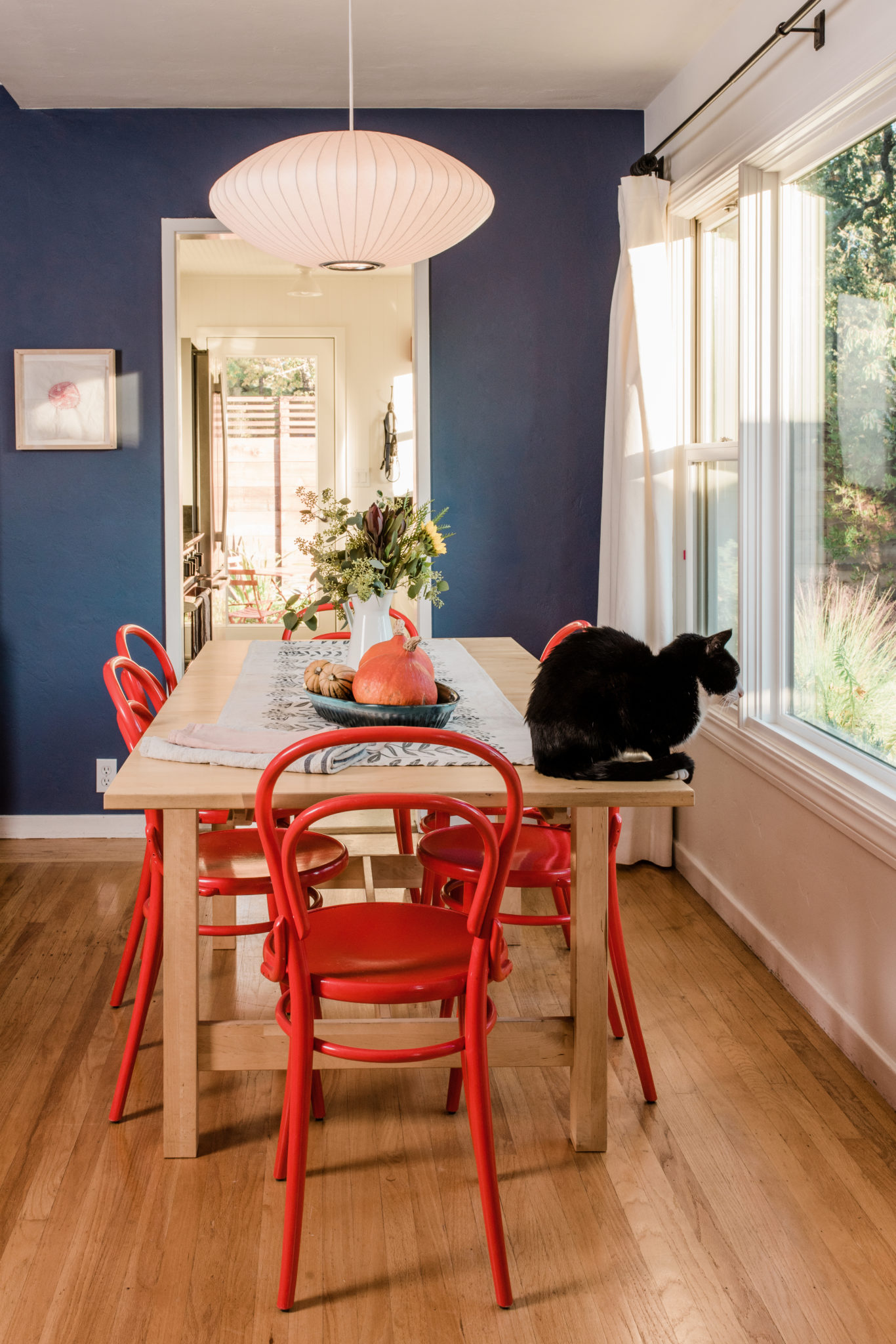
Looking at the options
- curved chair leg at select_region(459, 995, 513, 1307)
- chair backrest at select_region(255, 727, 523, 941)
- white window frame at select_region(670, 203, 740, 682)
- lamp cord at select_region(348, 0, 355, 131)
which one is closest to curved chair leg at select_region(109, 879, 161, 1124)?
chair backrest at select_region(255, 727, 523, 941)

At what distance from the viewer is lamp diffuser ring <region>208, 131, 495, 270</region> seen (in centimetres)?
203

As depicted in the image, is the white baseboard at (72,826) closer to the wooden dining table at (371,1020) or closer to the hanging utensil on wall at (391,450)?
the wooden dining table at (371,1020)

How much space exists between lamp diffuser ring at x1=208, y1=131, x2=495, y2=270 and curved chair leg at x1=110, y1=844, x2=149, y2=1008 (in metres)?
1.30

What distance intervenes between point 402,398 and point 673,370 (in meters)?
3.52

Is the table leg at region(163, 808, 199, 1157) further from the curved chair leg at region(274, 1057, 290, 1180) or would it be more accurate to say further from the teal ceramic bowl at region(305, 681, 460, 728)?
the teal ceramic bowl at region(305, 681, 460, 728)

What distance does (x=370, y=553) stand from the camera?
2.29 meters

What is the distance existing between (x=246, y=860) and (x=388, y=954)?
2.05ft

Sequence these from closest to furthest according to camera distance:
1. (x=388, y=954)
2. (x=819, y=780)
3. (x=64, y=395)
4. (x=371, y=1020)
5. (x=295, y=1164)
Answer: (x=295, y=1164), (x=388, y=954), (x=371, y=1020), (x=819, y=780), (x=64, y=395)

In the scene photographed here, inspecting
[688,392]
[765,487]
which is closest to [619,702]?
[765,487]

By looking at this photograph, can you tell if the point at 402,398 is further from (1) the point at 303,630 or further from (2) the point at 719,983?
(2) the point at 719,983

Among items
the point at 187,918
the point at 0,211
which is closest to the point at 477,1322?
the point at 187,918

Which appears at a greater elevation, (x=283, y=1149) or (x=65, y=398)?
(x=65, y=398)

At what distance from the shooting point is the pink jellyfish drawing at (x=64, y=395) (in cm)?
384

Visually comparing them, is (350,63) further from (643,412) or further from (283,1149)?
(283,1149)
